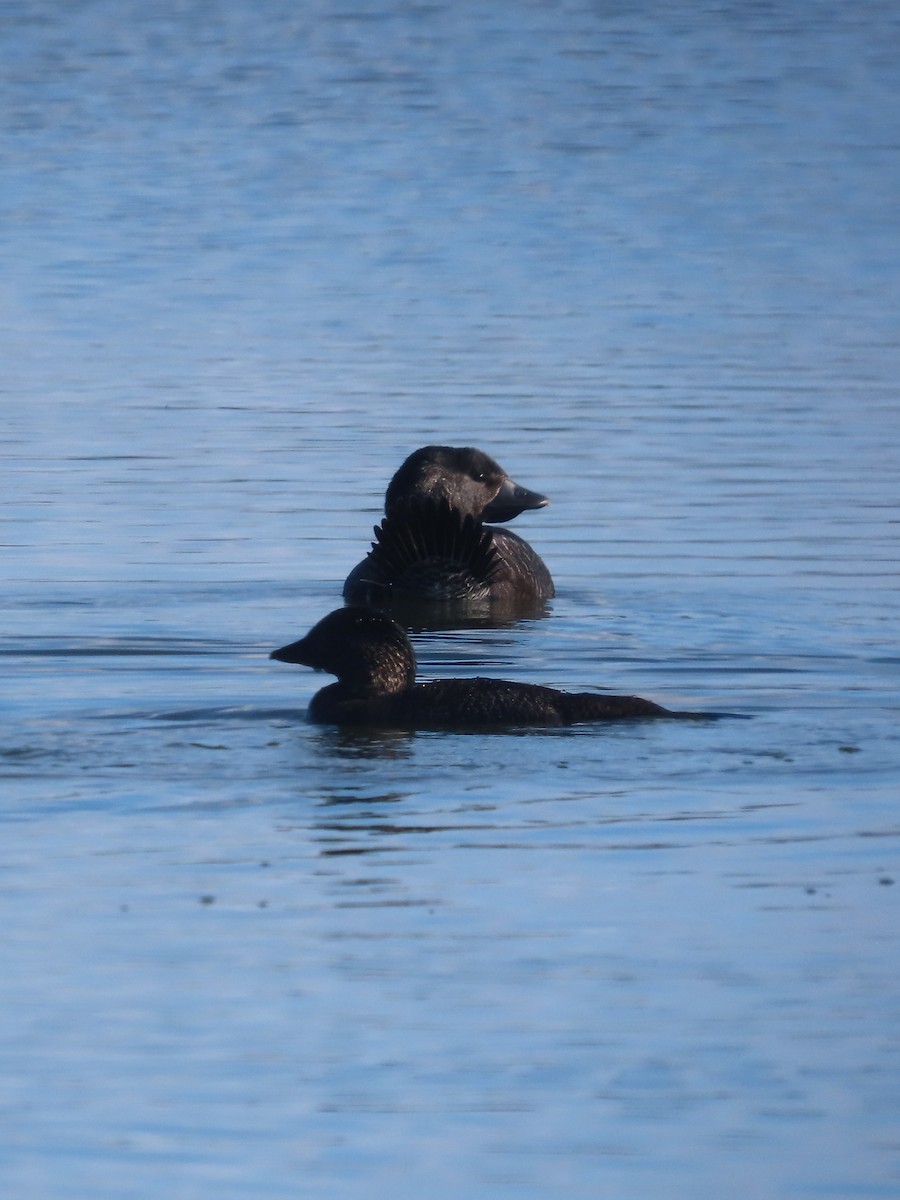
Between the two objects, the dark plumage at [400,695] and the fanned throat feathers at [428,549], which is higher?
the fanned throat feathers at [428,549]

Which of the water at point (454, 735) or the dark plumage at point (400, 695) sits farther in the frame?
the dark plumage at point (400, 695)

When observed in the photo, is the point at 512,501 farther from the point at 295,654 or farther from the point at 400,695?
the point at 400,695

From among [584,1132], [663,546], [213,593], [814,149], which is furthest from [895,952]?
[814,149]

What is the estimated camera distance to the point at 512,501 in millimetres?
13375

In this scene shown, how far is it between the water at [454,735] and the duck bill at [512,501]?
381mm

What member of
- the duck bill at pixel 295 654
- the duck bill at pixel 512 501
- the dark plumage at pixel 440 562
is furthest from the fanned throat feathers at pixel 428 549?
the duck bill at pixel 295 654

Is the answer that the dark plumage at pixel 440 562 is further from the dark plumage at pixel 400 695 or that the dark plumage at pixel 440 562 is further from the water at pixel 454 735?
the dark plumage at pixel 400 695

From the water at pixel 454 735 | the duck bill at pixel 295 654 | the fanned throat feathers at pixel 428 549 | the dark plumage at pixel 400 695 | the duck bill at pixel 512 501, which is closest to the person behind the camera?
the water at pixel 454 735

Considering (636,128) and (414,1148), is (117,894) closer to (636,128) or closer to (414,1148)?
(414,1148)

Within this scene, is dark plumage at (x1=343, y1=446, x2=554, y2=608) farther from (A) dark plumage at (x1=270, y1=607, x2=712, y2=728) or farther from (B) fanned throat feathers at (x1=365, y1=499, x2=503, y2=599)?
(A) dark plumage at (x1=270, y1=607, x2=712, y2=728)

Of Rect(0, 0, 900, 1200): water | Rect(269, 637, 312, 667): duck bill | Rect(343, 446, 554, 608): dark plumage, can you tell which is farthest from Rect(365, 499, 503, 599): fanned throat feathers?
Rect(269, 637, 312, 667): duck bill

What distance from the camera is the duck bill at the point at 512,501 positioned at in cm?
1333

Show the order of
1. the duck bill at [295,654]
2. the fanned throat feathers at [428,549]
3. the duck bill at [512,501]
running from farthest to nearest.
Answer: the duck bill at [512,501] → the fanned throat feathers at [428,549] → the duck bill at [295,654]

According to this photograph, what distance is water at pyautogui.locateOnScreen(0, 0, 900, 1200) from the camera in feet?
18.4
